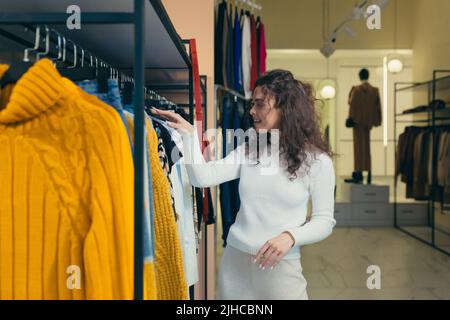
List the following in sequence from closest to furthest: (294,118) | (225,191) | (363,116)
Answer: (294,118)
(225,191)
(363,116)

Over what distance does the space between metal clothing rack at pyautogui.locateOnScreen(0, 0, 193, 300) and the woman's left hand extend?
1.95ft

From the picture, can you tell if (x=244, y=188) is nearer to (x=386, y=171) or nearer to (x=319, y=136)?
(x=319, y=136)

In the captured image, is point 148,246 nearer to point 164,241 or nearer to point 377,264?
point 164,241

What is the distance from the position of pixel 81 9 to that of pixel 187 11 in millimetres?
1814

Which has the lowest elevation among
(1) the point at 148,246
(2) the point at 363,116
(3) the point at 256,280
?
(3) the point at 256,280

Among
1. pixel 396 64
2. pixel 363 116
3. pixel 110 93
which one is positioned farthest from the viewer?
pixel 363 116

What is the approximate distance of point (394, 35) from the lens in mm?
7383

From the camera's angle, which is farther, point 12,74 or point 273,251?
point 273,251

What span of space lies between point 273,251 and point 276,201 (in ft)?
0.66

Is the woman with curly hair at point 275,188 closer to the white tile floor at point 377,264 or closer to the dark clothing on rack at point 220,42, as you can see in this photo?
the dark clothing on rack at point 220,42

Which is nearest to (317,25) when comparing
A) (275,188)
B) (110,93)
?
(275,188)

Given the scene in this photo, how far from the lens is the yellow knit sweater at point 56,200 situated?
834 millimetres

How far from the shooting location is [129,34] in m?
1.45

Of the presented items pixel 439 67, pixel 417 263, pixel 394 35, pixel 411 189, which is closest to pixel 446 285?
pixel 417 263
